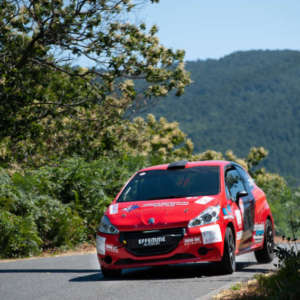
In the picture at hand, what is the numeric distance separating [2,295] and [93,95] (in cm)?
1389

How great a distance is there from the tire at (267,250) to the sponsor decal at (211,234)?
7.38 feet

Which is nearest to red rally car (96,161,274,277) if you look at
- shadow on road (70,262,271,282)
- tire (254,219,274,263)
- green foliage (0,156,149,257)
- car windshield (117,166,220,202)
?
car windshield (117,166,220,202)

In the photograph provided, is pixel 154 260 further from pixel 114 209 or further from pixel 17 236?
pixel 17 236

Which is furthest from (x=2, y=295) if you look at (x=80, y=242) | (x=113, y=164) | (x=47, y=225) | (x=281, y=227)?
(x=281, y=227)

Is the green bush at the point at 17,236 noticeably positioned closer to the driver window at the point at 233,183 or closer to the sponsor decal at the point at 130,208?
the sponsor decal at the point at 130,208

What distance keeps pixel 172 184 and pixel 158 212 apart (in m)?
1.07

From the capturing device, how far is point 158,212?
9000mm

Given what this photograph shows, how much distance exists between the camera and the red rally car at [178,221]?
880 cm

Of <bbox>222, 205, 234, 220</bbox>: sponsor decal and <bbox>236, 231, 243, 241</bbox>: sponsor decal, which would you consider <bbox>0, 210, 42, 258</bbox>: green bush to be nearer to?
<bbox>236, 231, 243, 241</bbox>: sponsor decal

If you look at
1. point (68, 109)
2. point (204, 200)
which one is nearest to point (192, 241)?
point (204, 200)

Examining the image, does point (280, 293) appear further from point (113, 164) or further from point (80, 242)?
point (113, 164)

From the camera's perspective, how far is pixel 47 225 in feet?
50.1

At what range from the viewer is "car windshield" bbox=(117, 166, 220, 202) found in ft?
32.0

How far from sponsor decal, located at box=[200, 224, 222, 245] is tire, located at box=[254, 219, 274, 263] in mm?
2251
